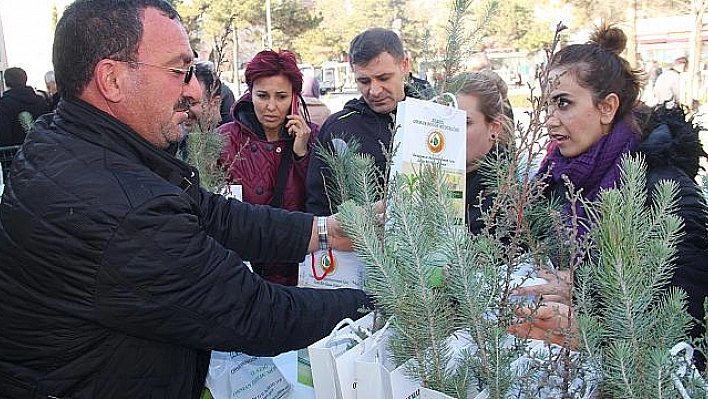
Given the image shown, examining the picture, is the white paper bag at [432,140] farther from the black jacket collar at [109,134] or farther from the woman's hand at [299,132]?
the woman's hand at [299,132]

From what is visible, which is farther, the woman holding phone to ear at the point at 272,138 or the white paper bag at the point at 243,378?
the woman holding phone to ear at the point at 272,138

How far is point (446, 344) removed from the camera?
101 cm

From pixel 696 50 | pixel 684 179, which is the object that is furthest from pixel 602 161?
pixel 696 50

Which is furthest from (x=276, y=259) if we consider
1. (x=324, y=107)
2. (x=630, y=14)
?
(x=630, y=14)

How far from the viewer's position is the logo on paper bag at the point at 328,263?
1.97 meters

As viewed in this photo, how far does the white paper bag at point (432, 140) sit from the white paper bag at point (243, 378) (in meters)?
0.76

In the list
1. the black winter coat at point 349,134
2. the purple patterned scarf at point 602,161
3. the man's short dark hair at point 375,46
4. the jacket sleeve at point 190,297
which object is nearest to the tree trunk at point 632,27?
the man's short dark hair at point 375,46

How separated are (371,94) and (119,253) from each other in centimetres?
163

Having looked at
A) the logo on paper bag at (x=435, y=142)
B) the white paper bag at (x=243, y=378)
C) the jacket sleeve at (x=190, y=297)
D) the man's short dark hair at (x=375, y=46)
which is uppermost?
the man's short dark hair at (x=375, y=46)

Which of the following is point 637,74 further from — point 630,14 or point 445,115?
point 630,14

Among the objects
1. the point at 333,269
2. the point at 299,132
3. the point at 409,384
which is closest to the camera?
the point at 409,384

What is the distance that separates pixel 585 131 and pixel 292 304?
1.10 m

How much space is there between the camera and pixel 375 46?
270 cm

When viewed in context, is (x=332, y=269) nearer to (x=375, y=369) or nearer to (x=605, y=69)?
(x=375, y=369)
